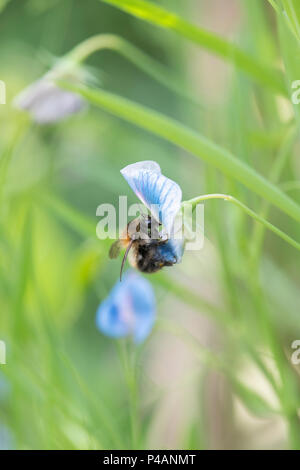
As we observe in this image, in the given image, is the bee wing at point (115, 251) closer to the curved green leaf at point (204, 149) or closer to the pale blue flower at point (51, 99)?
the curved green leaf at point (204, 149)

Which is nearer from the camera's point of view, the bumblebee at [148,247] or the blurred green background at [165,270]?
the bumblebee at [148,247]

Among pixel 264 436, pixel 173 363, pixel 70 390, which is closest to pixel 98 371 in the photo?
pixel 173 363

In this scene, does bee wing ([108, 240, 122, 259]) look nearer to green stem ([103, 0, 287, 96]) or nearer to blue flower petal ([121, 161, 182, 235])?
blue flower petal ([121, 161, 182, 235])

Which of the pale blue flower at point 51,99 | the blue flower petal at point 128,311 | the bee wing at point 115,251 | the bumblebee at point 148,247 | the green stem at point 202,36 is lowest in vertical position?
the bumblebee at point 148,247

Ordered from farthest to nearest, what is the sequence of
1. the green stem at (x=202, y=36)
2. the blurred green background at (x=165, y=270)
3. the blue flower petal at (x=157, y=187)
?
the blurred green background at (x=165, y=270)
the green stem at (x=202, y=36)
the blue flower petal at (x=157, y=187)

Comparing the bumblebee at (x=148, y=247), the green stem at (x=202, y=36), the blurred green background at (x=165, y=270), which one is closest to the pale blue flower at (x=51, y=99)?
the blurred green background at (x=165, y=270)

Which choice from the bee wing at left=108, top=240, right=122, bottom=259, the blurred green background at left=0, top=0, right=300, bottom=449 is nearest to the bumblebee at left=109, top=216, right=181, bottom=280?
the bee wing at left=108, top=240, right=122, bottom=259
